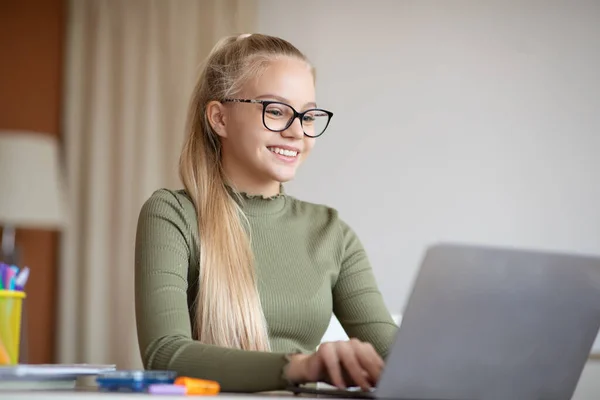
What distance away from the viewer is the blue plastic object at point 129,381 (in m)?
0.92

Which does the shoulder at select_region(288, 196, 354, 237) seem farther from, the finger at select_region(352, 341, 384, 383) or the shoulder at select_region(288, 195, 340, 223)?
the finger at select_region(352, 341, 384, 383)

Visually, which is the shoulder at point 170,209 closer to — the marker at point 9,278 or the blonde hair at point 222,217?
the blonde hair at point 222,217

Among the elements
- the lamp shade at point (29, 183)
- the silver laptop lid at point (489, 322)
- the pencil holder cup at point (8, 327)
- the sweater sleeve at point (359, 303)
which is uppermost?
the silver laptop lid at point (489, 322)

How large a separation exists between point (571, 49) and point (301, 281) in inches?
93.3

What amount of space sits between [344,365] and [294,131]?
0.70m

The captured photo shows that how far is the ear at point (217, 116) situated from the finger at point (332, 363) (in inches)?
31.4

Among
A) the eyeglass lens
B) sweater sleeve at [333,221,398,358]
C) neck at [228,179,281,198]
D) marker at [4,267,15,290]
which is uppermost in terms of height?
the eyeglass lens

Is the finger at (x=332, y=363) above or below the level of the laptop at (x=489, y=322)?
below

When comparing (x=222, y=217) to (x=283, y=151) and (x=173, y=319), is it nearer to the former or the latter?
(x=283, y=151)

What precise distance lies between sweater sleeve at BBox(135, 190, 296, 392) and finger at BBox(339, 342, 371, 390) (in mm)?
90

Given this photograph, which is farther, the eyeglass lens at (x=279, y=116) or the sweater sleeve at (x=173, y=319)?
the eyeglass lens at (x=279, y=116)

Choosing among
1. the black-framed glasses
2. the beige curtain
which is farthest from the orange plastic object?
the beige curtain

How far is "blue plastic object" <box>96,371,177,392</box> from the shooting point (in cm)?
92

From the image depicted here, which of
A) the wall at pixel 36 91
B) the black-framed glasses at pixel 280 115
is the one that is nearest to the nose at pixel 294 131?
the black-framed glasses at pixel 280 115
